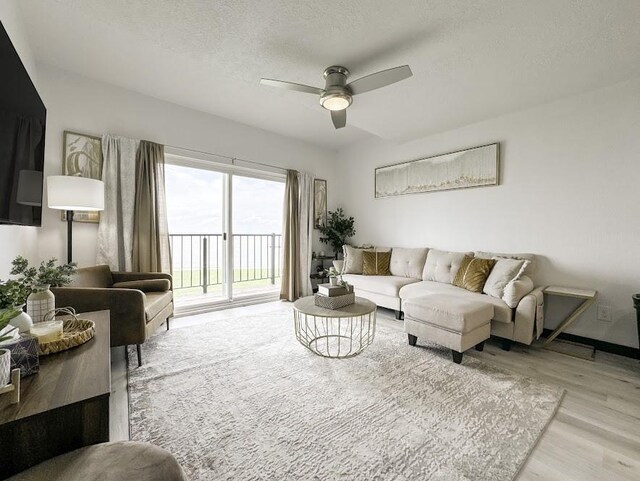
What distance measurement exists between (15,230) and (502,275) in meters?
4.08

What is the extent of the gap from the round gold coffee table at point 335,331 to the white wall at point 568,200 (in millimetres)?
1898

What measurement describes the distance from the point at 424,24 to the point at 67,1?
2.37 metres

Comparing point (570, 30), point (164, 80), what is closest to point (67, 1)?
A: point (164, 80)

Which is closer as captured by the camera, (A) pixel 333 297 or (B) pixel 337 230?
(A) pixel 333 297

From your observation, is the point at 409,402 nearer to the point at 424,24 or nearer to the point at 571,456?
the point at 571,456

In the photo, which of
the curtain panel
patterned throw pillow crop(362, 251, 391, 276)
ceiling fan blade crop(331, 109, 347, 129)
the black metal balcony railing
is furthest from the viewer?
the black metal balcony railing

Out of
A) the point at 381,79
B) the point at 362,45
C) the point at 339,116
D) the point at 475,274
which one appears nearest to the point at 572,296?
the point at 475,274

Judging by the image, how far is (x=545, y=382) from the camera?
2021 millimetres

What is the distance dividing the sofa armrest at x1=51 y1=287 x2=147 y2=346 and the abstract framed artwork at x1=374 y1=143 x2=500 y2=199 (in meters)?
3.62

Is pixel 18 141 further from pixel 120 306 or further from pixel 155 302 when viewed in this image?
pixel 155 302

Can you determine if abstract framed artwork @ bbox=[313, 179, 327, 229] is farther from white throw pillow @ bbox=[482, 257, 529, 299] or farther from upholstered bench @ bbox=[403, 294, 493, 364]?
white throw pillow @ bbox=[482, 257, 529, 299]

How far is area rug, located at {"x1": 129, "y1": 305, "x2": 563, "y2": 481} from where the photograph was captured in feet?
4.23

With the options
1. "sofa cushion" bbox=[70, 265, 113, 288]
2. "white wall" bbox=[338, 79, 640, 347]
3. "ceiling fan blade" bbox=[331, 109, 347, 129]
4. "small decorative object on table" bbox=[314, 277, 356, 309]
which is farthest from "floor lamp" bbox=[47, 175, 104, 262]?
"white wall" bbox=[338, 79, 640, 347]

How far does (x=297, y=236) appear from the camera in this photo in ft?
15.0
